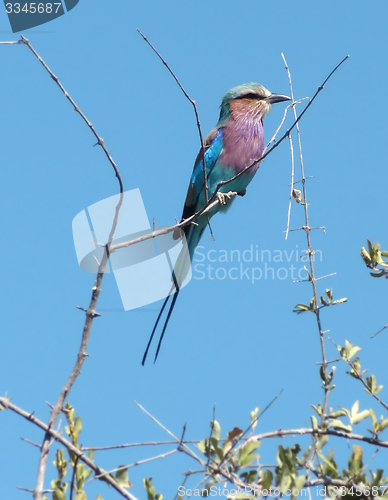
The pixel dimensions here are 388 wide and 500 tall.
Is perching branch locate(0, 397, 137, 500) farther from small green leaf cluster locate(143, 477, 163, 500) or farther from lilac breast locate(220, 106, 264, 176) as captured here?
lilac breast locate(220, 106, 264, 176)

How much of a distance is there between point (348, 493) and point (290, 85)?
87.5 inches

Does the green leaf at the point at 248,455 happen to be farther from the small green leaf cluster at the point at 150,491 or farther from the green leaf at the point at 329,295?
the green leaf at the point at 329,295

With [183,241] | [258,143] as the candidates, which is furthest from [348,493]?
[258,143]

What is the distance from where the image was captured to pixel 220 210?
484 centimetres

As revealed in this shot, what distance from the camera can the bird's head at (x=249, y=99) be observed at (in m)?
5.29

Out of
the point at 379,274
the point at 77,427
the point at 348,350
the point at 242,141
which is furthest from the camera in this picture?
the point at 242,141

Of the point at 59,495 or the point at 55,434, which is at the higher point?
the point at 55,434

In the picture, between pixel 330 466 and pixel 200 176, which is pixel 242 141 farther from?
pixel 330 466

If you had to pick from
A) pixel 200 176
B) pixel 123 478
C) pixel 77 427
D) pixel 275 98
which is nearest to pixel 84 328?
pixel 77 427

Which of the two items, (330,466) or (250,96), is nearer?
(330,466)

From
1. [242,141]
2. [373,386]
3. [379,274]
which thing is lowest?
[373,386]

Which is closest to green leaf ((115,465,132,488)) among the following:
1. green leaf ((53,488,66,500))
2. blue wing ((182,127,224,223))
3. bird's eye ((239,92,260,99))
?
green leaf ((53,488,66,500))

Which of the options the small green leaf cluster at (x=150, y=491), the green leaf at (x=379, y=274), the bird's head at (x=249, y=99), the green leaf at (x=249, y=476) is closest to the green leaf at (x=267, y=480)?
the green leaf at (x=249, y=476)

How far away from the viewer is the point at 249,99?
17.6 ft
